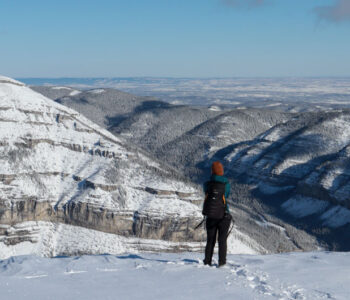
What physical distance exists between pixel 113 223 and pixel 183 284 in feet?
503

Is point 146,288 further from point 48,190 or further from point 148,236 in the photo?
Answer: point 48,190

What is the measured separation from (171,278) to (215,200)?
4811 mm

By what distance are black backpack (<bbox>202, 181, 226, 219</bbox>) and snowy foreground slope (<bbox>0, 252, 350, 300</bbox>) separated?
2.93 metres

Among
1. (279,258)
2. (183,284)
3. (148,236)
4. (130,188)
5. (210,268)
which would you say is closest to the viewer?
(183,284)

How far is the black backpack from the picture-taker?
25.5m

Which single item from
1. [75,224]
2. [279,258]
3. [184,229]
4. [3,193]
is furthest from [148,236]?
[279,258]

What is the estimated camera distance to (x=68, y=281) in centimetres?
2281

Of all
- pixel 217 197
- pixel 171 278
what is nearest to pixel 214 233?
pixel 217 197

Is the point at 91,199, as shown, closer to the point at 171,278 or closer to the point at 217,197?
the point at 217,197

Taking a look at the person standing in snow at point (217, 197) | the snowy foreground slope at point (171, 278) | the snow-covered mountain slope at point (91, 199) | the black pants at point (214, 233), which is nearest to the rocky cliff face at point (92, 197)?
the snow-covered mountain slope at point (91, 199)

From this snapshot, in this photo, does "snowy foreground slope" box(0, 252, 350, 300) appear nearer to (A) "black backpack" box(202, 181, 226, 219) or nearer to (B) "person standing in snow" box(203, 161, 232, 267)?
(B) "person standing in snow" box(203, 161, 232, 267)

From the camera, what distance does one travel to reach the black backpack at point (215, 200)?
25.5m

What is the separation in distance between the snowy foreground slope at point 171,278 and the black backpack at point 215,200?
9.60ft

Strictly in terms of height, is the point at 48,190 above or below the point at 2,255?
above
